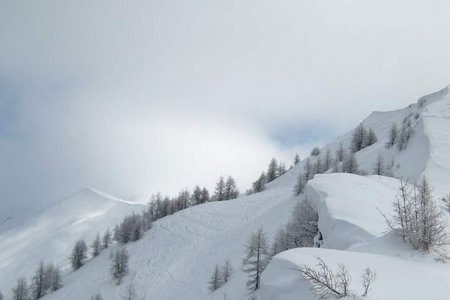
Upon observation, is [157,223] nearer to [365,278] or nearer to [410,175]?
[410,175]

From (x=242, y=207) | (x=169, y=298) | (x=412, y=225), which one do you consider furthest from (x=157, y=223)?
(x=412, y=225)

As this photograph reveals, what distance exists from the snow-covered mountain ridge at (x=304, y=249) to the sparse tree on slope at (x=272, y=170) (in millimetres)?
13835

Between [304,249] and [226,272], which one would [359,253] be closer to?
[304,249]

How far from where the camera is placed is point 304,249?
11.9m

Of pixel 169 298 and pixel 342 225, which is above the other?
pixel 342 225

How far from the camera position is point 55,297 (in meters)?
78.3

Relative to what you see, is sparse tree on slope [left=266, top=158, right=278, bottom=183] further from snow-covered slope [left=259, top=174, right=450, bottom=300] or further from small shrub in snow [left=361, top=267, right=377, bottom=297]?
small shrub in snow [left=361, top=267, right=377, bottom=297]

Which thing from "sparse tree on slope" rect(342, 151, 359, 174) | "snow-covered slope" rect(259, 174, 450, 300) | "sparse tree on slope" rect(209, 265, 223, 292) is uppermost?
"snow-covered slope" rect(259, 174, 450, 300)

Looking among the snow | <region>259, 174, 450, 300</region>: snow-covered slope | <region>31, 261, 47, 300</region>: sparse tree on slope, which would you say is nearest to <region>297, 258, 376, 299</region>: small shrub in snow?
<region>259, 174, 450, 300</region>: snow-covered slope

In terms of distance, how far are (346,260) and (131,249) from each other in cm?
8127

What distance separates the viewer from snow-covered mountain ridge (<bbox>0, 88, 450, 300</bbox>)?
34.8 feet

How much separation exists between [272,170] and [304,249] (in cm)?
12098

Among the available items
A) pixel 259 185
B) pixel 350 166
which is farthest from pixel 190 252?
pixel 259 185

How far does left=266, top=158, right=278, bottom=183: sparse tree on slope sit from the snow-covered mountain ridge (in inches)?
545
